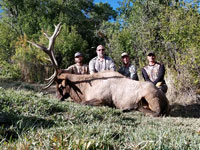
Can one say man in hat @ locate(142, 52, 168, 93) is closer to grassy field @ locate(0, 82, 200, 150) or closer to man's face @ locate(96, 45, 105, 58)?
grassy field @ locate(0, 82, 200, 150)

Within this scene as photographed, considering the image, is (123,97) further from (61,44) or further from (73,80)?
(61,44)

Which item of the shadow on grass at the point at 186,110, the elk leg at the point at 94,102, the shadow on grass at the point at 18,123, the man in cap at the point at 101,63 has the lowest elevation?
the shadow on grass at the point at 186,110

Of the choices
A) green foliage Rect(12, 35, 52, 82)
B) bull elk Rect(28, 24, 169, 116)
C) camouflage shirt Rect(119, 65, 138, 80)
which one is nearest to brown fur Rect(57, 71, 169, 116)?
bull elk Rect(28, 24, 169, 116)

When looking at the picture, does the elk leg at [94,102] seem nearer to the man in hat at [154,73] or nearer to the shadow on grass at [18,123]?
the man in hat at [154,73]

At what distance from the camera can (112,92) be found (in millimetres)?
6258

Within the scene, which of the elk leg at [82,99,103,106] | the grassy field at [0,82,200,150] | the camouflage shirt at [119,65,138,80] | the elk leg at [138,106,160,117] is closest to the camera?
the grassy field at [0,82,200,150]

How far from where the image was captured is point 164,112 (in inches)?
230

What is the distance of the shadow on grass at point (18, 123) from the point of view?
10.4 feet

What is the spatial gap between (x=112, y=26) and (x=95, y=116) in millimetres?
15430

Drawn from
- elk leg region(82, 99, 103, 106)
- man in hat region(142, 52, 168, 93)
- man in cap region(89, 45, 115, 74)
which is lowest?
elk leg region(82, 99, 103, 106)

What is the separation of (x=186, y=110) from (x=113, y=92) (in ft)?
8.14

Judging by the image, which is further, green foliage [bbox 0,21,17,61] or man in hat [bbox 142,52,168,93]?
green foliage [bbox 0,21,17,61]

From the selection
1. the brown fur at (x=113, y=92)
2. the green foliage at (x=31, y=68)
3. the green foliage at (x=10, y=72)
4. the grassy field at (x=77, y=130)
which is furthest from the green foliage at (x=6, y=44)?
the grassy field at (x=77, y=130)

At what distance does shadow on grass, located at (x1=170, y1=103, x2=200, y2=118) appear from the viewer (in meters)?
6.61
